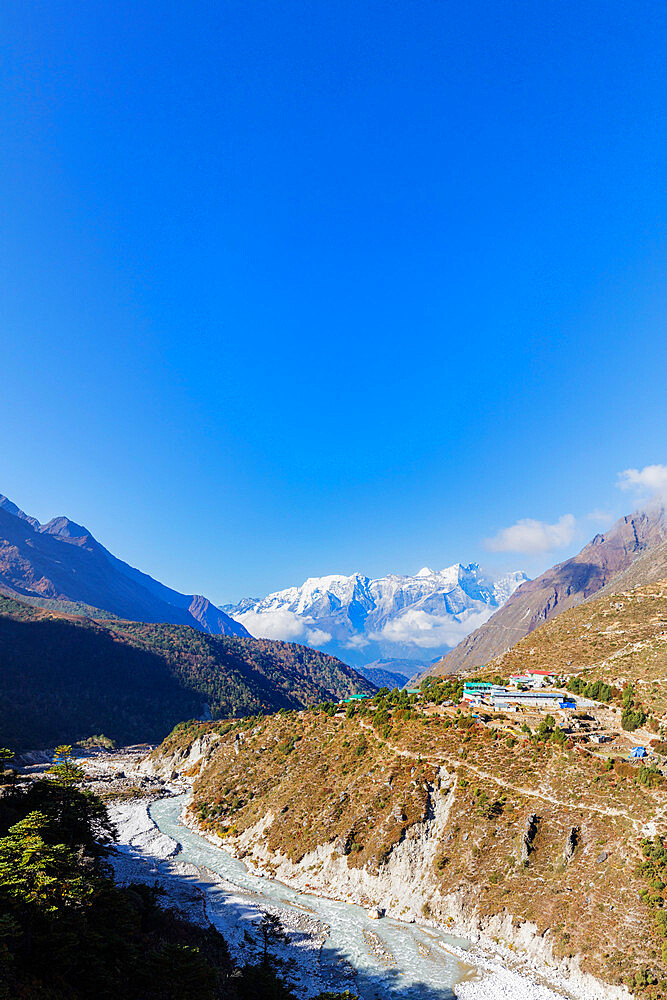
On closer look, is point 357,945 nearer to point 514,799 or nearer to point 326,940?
point 326,940

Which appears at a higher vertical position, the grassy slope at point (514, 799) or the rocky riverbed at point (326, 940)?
the grassy slope at point (514, 799)

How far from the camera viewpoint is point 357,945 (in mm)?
55406

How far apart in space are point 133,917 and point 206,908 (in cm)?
3027

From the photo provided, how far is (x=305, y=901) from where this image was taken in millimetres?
66125

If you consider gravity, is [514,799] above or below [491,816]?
above

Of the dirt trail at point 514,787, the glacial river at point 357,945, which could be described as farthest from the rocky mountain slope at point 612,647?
the glacial river at point 357,945

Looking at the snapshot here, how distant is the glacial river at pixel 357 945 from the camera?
160ft

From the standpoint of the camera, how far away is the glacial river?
4875 cm

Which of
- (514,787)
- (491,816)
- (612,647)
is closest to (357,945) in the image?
(491,816)

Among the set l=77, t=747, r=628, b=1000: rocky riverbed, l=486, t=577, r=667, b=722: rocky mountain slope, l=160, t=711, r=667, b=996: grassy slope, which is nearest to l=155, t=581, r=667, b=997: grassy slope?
l=160, t=711, r=667, b=996: grassy slope

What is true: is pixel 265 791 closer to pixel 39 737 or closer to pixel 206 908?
pixel 206 908

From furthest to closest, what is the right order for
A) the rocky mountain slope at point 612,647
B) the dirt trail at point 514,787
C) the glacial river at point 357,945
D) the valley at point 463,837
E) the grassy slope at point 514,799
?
1. the rocky mountain slope at point 612,647
2. the dirt trail at point 514,787
3. the grassy slope at point 514,799
4. the valley at point 463,837
5. the glacial river at point 357,945

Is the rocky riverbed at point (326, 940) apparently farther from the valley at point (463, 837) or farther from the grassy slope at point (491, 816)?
the grassy slope at point (491, 816)

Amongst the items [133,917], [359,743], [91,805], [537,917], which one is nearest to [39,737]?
[359,743]
